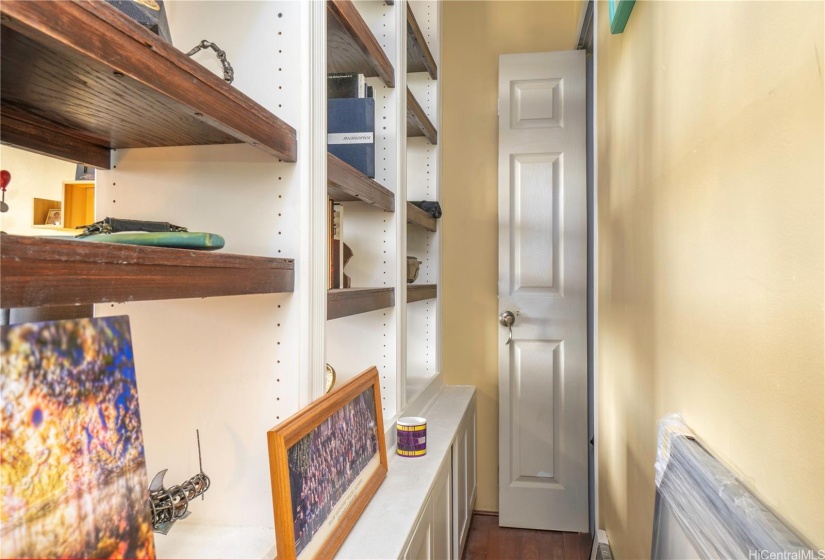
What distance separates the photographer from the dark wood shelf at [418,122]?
2.04m

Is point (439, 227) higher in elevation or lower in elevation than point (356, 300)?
higher

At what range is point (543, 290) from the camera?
264cm

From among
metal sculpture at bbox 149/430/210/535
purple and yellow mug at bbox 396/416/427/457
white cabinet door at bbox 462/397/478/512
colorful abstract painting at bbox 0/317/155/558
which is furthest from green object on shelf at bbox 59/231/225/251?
white cabinet door at bbox 462/397/478/512

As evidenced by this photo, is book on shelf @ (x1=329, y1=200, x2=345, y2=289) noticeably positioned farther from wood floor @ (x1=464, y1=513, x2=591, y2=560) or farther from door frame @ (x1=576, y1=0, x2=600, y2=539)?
wood floor @ (x1=464, y1=513, x2=591, y2=560)

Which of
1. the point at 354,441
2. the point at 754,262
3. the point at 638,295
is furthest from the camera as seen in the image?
the point at 638,295

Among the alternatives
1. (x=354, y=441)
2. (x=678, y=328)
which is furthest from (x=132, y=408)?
(x=678, y=328)

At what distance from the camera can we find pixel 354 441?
1.19 meters

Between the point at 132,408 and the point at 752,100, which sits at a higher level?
the point at 752,100

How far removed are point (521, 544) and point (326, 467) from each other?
5.90ft

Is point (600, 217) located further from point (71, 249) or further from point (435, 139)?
point (71, 249)

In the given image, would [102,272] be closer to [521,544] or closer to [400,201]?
[400,201]

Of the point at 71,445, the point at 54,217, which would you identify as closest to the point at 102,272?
the point at 71,445

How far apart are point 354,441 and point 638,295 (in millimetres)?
819

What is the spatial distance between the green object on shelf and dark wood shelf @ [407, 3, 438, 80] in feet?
4.94
